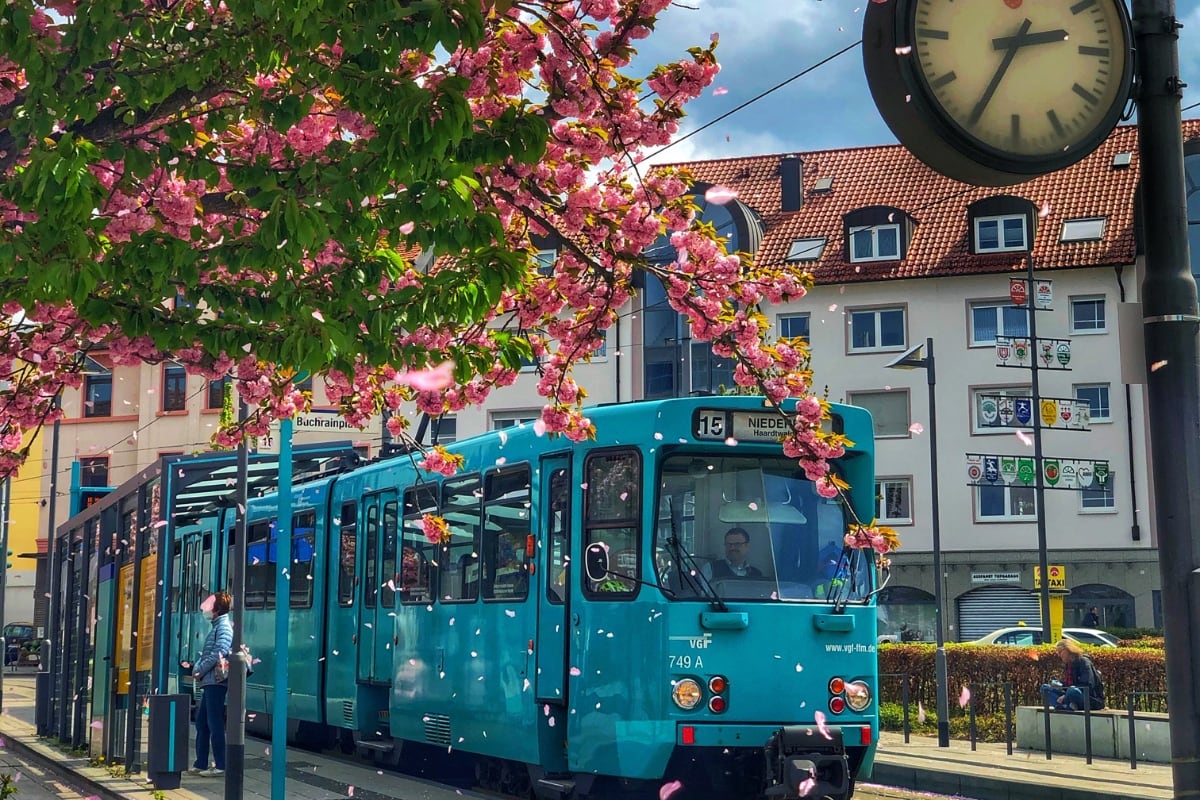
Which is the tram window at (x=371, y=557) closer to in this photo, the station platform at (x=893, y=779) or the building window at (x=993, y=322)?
the station platform at (x=893, y=779)

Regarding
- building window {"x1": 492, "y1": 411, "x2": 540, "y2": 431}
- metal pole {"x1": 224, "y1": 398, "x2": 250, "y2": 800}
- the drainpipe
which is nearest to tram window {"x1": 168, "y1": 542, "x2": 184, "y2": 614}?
metal pole {"x1": 224, "y1": 398, "x2": 250, "y2": 800}

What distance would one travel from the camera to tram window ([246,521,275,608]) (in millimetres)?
20062

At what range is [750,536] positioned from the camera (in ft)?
37.9

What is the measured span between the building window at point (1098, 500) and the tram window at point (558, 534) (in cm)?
3660

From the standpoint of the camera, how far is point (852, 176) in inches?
2133

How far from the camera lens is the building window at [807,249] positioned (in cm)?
5128

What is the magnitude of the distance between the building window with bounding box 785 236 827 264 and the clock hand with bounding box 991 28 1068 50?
47.2m

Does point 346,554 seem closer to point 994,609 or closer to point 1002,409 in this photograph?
point 1002,409

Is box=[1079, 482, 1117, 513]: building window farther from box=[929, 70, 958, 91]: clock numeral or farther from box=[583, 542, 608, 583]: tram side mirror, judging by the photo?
box=[929, 70, 958, 91]: clock numeral

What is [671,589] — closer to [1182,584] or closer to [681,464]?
[681,464]

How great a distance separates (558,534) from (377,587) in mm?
4334

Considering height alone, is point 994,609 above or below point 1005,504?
below

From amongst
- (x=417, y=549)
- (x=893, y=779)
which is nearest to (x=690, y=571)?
(x=417, y=549)

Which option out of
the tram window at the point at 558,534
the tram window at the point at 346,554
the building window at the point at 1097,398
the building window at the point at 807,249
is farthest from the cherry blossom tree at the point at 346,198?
the building window at the point at 807,249
